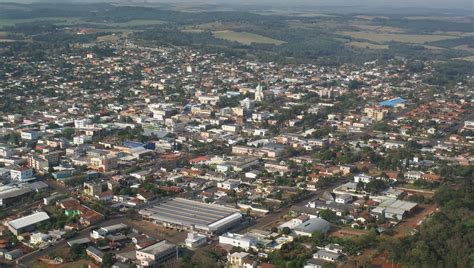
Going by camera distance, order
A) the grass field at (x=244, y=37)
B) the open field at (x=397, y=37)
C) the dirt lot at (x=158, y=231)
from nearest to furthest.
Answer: the dirt lot at (x=158, y=231), the grass field at (x=244, y=37), the open field at (x=397, y=37)

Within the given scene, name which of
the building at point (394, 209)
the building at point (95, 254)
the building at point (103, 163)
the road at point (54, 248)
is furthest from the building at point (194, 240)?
the building at point (103, 163)

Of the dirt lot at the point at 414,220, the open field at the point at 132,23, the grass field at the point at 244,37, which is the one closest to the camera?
the dirt lot at the point at 414,220

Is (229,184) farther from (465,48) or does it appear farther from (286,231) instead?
(465,48)

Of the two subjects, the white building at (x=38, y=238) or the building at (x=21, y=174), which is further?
the building at (x=21, y=174)

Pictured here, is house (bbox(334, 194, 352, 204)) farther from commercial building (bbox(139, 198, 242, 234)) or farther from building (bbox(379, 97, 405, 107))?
building (bbox(379, 97, 405, 107))

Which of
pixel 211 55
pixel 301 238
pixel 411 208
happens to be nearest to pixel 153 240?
pixel 301 238

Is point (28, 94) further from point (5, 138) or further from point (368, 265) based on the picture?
point (368, 265)

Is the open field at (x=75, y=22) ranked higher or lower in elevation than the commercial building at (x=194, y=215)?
lower

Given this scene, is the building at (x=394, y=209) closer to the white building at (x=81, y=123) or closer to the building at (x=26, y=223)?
the building at (x=26, y=223)
